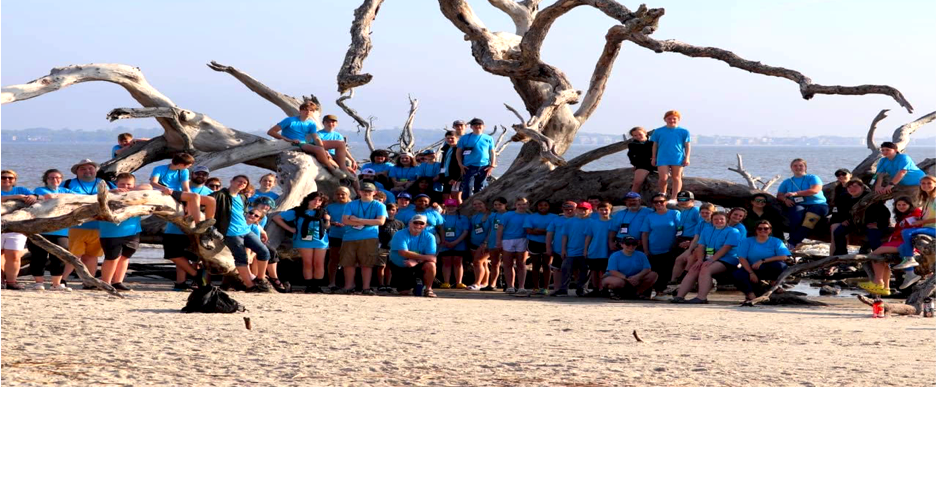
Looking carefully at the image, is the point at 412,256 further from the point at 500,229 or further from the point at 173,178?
the point at 173,178

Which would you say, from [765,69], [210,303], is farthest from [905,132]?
[210,303]

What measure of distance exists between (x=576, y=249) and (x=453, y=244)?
172cm

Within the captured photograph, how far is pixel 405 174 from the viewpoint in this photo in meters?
16.3

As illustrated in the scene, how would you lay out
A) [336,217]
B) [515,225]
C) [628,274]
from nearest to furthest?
1. [628,274]
2. [336,217]
3. [515,225]

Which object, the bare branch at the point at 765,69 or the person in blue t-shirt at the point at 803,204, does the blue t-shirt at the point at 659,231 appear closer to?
the person in blue t-shirt at the point at 803,204

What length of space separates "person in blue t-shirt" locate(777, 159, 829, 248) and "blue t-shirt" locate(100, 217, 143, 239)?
8323 mm

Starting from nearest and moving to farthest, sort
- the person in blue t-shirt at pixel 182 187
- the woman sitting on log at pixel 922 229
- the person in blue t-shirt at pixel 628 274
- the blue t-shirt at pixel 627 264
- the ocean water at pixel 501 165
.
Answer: the person in blue t-shirt at pixel 182 187 → the woman sitting on log at pixel 922 229 → the person in blue t-shirt at pixel 628 274 → the blue t-shirt at pixel 627 264 → the ocean water at pixel 501 165

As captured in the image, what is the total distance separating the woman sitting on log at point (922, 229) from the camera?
12273 mm

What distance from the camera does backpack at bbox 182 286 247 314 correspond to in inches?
379

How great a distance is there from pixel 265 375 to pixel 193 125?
11.4m

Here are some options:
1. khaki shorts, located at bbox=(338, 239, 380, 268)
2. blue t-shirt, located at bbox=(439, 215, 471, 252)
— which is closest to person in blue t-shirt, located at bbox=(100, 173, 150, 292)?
khaki shorts, located at bbox=(338, 239, 380, 268)

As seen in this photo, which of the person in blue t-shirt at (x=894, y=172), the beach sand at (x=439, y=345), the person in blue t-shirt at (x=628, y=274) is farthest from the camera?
the person in blue t-shirt at (x=894, y=172)

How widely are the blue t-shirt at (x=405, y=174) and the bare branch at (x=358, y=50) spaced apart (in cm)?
135

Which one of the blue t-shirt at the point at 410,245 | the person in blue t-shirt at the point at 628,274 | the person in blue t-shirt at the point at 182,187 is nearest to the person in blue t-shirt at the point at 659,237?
the person in blue t-shirt at the point at 628,274
